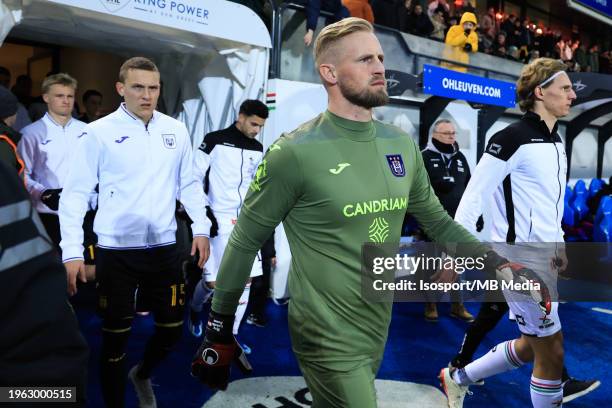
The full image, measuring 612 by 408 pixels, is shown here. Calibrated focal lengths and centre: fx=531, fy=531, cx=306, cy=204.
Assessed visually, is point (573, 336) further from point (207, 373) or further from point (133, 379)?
point (207, 373)

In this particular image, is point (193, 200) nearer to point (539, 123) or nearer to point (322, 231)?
point (322, 231)

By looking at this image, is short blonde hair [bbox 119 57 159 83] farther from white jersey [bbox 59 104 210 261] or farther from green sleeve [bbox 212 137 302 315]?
green sleeve [bbox 212 137 302 315]

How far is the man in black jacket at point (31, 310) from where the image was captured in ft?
2.72

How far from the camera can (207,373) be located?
6.26 feet

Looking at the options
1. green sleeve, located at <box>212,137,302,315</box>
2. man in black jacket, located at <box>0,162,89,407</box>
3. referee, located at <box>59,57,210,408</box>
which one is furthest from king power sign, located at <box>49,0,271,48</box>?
man in black jacket, located at <box>0,162,89,407</box>

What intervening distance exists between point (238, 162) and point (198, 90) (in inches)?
62.0

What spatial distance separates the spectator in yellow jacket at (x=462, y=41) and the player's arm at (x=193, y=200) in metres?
7.49

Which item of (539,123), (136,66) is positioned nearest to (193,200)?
(136,66)

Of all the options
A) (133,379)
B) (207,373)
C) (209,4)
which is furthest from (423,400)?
(209,4)

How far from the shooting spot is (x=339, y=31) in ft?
6.70

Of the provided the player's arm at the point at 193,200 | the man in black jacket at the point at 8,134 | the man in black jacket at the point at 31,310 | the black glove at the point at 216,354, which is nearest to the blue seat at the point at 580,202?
the player's arm at the point at 193,200

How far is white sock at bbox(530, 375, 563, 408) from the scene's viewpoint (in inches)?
109

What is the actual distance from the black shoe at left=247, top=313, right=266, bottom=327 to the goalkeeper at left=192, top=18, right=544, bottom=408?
3505 mm

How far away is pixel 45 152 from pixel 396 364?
3.42 m
